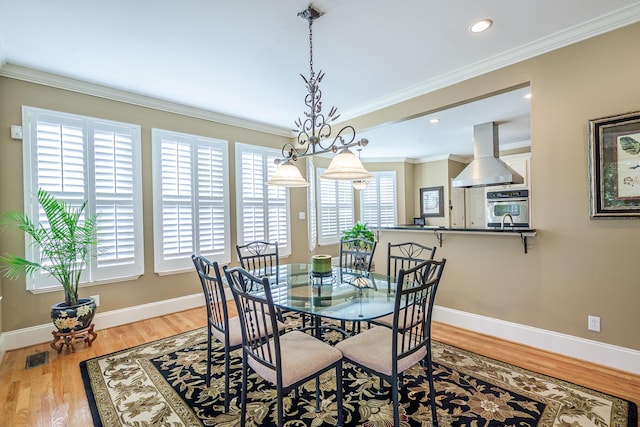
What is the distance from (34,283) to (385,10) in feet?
13.4

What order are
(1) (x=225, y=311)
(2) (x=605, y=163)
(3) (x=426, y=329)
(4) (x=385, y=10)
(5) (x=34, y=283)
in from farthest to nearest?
1. (5) (x=34, y=283)
2. (2) (x=605, y=163)
3. (4) (x=385, y=10)
4. (1) (x=225, y=311)
5. (3) (x=426, y=329)

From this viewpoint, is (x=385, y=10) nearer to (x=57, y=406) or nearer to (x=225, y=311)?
(x=225, y=311)

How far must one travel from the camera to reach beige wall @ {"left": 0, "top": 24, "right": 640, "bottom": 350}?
2334 millimetres

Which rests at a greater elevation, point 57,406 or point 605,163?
point 605,163

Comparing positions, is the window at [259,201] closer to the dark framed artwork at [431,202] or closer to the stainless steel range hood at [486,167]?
the stainless steel range hood at [486,167]

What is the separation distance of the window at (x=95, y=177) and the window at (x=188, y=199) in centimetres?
23

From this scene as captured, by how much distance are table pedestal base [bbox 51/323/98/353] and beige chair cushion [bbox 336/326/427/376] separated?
104 inches

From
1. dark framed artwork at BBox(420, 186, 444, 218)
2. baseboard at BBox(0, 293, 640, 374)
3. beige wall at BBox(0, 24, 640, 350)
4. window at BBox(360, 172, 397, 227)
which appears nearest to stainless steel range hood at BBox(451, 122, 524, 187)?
beige wall at BBox(0, 24, 640, 350)

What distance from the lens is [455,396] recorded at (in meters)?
2.06

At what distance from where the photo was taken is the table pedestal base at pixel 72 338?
2.79 m

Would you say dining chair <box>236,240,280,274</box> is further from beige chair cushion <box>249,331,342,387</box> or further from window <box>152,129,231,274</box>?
beige chair cushion <box>249,331,342,387</box>

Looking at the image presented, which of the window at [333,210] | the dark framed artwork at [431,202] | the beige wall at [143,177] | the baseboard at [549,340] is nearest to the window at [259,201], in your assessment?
the beige wall at [143,177]

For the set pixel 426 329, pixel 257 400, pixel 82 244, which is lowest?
pixel 257 400

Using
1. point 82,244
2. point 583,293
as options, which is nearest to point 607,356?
point 583,293
